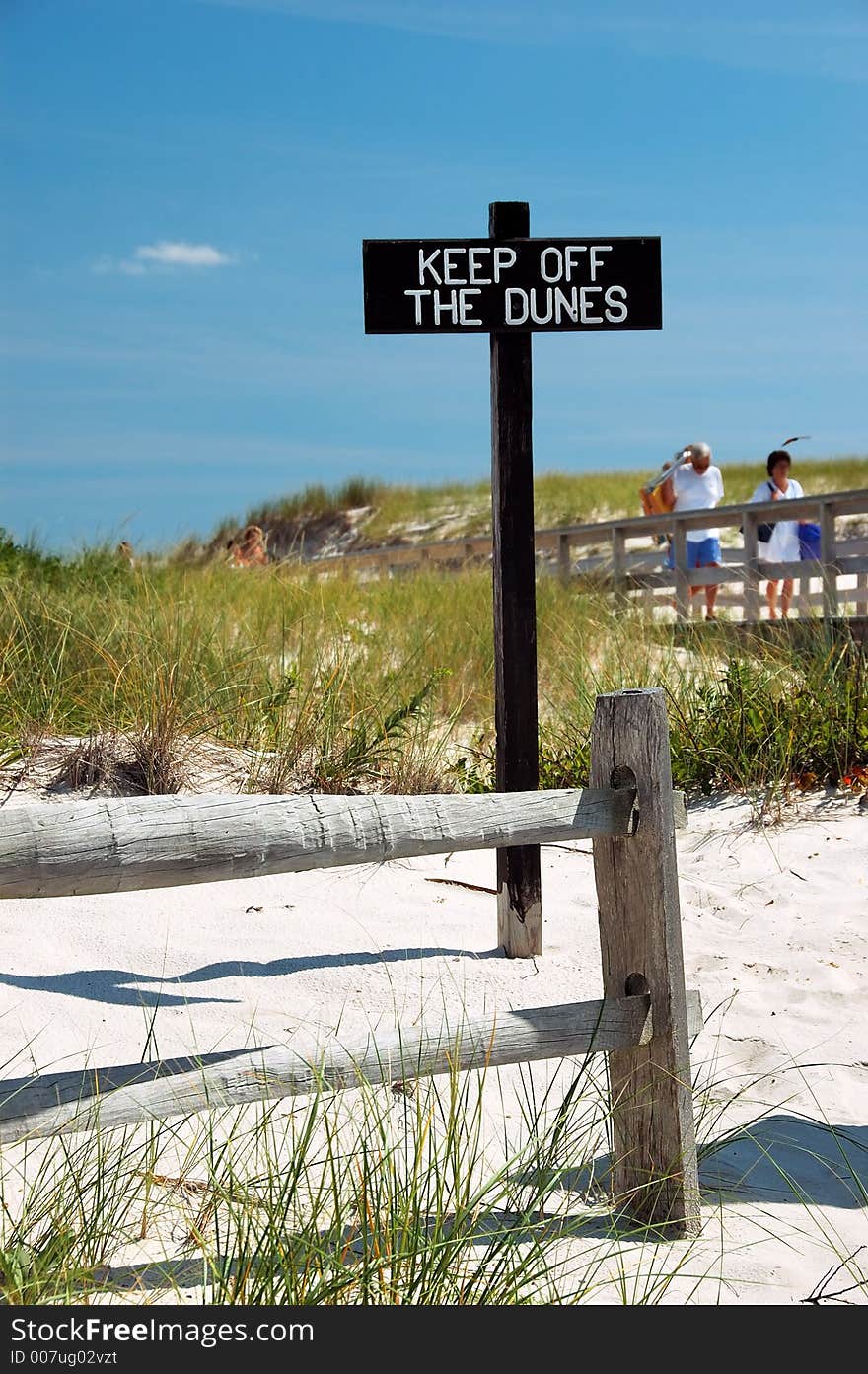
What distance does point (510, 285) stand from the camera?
4680mm

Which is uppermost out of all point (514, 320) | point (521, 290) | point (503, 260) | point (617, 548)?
point (503, 260)

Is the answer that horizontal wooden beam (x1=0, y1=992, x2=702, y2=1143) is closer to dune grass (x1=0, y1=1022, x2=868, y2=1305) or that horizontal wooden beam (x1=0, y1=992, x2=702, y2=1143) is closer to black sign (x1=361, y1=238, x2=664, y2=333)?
dune grass (x1=0, y1=1022, x2=868, y2=1305)

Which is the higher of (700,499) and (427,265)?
(700,499)

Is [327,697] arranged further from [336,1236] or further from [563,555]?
[563,555]

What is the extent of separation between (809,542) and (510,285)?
1005 cm

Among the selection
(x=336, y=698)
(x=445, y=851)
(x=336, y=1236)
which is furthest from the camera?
(x=336, y=698)

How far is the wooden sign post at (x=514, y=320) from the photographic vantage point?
15.0ft

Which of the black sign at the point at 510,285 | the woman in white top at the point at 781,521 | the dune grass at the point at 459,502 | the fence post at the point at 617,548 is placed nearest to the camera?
the black sign at the point at 510,285

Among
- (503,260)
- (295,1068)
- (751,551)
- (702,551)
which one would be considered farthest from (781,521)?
(295,1068)

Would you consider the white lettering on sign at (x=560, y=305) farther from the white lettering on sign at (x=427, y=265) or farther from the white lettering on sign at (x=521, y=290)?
the white lettering on sign at (x=427, y=265)

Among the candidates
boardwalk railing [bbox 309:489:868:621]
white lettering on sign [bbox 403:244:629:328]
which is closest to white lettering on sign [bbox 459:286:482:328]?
white lettering on sign [bbox 403:244:629:328]

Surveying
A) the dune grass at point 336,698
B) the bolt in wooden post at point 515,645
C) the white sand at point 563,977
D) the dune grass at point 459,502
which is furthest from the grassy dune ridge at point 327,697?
the dune grass at point 459,502

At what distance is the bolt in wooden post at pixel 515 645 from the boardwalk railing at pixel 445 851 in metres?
1.58

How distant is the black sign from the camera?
4.55 metres
